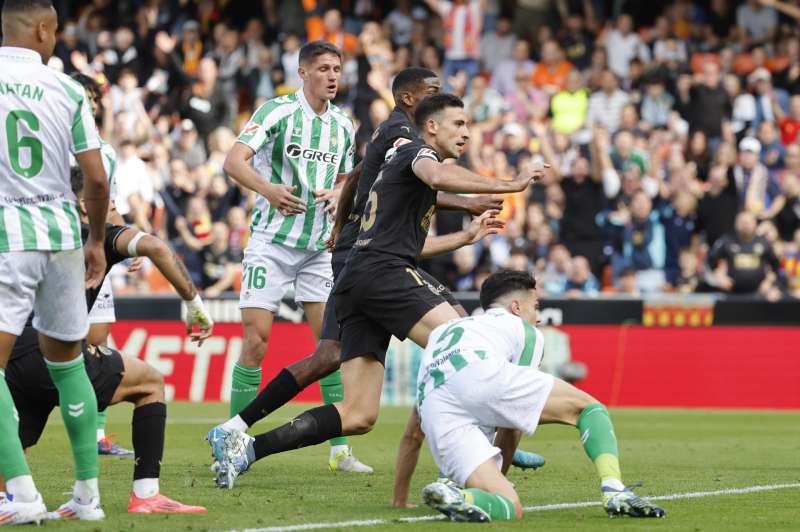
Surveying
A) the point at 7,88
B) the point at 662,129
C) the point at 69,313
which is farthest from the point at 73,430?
the point at 662,129

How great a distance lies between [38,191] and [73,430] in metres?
1.15

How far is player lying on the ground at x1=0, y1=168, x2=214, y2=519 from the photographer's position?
7129 millimetres

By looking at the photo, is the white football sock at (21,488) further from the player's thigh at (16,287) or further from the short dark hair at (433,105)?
the short dark hair at (433,105)

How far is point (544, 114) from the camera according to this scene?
75.4 ft

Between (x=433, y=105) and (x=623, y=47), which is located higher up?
(x=623, y=47)

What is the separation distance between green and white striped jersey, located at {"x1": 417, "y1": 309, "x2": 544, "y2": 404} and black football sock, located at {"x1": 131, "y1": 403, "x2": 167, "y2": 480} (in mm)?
1351

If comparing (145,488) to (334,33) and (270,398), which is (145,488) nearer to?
(270,398)

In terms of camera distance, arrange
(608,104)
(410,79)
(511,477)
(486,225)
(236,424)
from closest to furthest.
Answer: (486,225)
(236,424)
(410,79)
(511,477)
(608,104)

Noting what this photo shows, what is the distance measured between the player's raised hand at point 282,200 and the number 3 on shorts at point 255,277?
2.44 feet

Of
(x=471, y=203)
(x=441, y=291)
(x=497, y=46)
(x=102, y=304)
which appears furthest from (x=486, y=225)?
(x=497, y=46)

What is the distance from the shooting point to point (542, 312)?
1767cm

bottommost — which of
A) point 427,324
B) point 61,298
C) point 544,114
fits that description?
point 427,324

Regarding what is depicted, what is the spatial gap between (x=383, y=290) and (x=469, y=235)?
3.08 ft

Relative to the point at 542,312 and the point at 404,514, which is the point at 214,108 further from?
the point at 404,514
